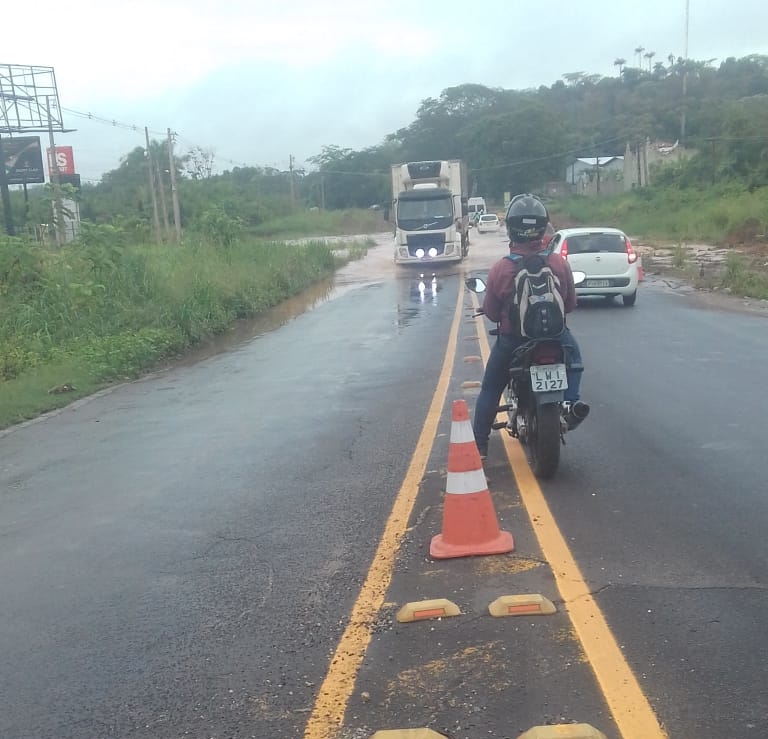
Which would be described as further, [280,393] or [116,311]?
[116,311]

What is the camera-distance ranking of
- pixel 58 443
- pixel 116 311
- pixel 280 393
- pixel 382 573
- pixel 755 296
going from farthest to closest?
1. pixel 755 296
2. pixel 116 311
3. pixel 280 393
4. pixel 58 443
5. pixel 382 573

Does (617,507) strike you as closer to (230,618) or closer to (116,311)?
(230,618)

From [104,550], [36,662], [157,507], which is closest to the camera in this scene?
[36,662]

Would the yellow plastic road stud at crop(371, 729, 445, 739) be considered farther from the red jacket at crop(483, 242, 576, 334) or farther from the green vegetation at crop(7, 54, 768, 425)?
the green vegetation at crop(7, 54, 768, 425)

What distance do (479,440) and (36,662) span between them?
376 centimetres

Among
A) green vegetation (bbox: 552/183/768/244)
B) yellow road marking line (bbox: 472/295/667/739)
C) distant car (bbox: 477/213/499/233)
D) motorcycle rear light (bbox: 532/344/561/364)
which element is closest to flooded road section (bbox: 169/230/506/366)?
green vegetation (bbox: 552/183/768/244)

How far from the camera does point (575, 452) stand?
7.40 meters

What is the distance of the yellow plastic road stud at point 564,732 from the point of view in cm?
323

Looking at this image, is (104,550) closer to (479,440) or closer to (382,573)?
(382,573)

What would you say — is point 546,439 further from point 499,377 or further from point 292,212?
point 292,212

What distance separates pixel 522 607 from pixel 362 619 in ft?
2.42

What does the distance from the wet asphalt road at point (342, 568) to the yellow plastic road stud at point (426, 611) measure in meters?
0.06

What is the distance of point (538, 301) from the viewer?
6348 millimetres

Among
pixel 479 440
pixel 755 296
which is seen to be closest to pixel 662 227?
pixel 755 296
